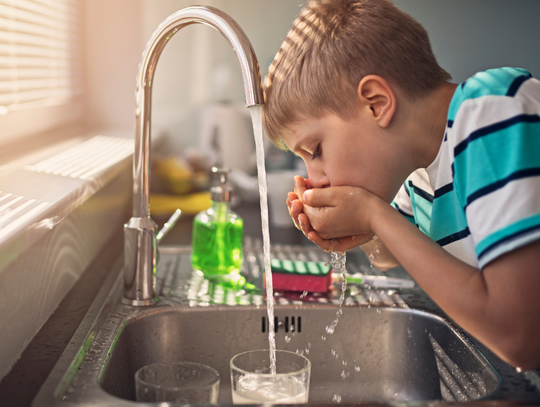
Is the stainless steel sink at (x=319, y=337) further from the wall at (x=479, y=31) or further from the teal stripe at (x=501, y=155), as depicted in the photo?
the wall at (x=479, y=31)

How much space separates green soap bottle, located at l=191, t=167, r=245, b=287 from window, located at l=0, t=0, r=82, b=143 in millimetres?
472

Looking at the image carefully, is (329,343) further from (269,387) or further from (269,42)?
(269,42)

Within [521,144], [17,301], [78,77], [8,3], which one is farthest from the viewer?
[78,77]

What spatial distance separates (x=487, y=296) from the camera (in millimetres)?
603

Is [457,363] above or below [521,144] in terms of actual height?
below

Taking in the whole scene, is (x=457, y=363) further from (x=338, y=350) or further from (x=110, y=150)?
(x=110, y=150)

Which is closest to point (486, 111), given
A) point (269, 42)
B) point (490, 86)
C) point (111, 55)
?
point (490, 86)

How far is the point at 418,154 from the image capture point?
79cm

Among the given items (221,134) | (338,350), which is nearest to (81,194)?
(338,350)

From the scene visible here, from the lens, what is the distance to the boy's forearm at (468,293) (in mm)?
588

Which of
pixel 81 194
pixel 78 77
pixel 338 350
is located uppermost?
pixel 78 77

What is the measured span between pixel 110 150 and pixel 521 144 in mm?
1067

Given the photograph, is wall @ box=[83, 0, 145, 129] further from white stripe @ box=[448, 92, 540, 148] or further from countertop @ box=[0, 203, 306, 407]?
white stripe @ box=[448, 92, 540, 148]

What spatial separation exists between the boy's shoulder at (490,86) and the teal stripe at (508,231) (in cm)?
16
